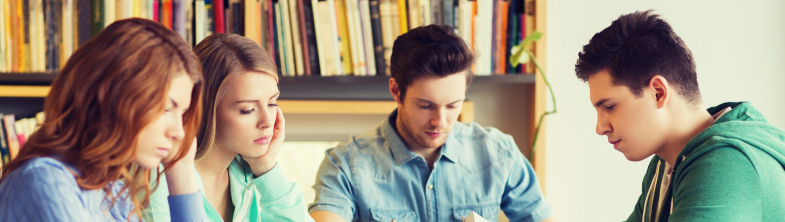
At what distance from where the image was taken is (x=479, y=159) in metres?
1.52

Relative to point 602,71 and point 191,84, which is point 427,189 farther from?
point 191,84

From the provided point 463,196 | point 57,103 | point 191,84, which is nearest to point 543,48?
point 463,196

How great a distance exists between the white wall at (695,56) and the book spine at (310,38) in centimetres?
87

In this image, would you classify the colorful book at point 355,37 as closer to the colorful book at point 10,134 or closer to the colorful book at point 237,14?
the colorful book at point 237,14

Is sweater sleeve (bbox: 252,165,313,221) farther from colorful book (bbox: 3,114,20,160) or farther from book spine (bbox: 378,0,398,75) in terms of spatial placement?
colorful book (bbox: 3,114,20,160)

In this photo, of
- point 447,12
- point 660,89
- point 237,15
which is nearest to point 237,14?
point 237,15

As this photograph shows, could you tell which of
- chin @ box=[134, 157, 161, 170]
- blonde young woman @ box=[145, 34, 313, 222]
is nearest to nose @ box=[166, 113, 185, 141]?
chin @ box=[134, 157, 161, 170]

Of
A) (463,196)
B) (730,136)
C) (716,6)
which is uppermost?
(716,6)

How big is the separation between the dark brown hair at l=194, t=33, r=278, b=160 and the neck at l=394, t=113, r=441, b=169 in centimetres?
50

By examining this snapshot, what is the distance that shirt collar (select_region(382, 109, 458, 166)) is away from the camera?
1447mm

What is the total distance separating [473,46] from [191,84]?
1255mm

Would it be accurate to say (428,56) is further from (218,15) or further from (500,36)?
(218,15)

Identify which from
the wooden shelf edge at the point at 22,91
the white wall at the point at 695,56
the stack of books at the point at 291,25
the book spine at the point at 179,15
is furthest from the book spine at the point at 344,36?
the wooden shelf edge at the point at 22,91

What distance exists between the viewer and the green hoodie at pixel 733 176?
2.68 ft
